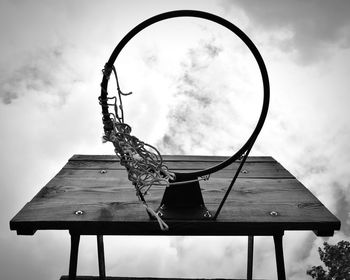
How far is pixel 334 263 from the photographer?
14.4 feet

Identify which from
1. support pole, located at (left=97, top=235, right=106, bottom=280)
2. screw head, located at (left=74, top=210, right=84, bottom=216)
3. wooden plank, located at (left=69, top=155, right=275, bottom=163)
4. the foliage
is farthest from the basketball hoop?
the foliage

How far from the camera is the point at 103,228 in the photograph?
1794mm

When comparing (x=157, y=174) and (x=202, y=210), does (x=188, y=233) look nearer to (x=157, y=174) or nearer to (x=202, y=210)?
(x=202, y=210)

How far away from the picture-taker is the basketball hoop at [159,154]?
163 centimetres

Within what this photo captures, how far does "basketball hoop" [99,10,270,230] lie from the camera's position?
5.35ft

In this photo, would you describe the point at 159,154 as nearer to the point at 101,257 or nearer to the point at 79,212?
the point at 79,212

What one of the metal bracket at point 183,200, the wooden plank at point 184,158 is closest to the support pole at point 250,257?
the wooden plank at point 184,158

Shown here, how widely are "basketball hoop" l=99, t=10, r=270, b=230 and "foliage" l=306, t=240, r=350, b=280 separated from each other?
Result: 3.01 meters

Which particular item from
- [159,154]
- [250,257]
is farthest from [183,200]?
[250,257]

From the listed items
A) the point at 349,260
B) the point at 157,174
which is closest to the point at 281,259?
Result: the point at 157,174

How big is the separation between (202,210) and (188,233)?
116 millimetres

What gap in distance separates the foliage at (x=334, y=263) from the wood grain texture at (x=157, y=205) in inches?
96.9

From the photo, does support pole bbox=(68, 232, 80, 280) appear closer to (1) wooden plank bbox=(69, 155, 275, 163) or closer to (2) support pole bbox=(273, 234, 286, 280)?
(1) wooden plank bbox=(69, 155, 275, 163)

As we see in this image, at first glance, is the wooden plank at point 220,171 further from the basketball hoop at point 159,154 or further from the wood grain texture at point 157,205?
the basketball hoop at point 159,154
